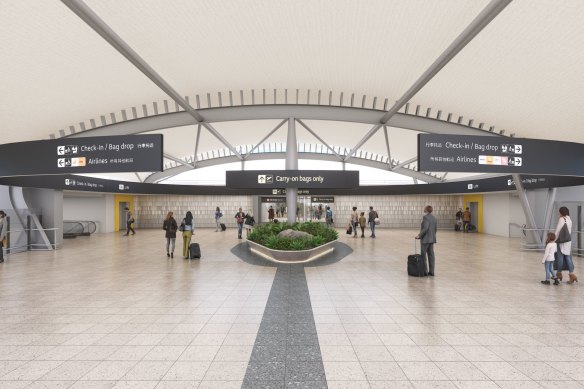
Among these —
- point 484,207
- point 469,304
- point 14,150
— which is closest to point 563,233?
point 469,304

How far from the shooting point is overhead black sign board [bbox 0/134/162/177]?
8.62 m

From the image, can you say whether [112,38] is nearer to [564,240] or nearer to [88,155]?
[88,155]

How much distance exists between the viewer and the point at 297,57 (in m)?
11.7

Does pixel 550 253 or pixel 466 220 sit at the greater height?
pixel 550 253

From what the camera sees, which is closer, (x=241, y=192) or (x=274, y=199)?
(x=241, y=192)

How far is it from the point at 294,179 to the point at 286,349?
11854mm

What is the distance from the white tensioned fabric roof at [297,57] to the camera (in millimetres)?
8219

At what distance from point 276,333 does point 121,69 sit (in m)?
10.2

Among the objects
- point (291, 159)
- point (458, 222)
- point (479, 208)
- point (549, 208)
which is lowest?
point (458, 222)

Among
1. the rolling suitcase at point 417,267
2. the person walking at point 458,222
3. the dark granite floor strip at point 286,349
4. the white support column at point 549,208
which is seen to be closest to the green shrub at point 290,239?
the rolling suitcase at point 417,267

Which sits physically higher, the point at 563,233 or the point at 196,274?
the point at 563,233

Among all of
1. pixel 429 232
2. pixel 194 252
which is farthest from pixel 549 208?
pixel 194 252

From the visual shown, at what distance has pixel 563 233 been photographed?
8.08 m

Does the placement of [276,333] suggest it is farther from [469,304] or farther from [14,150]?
[14,150]
